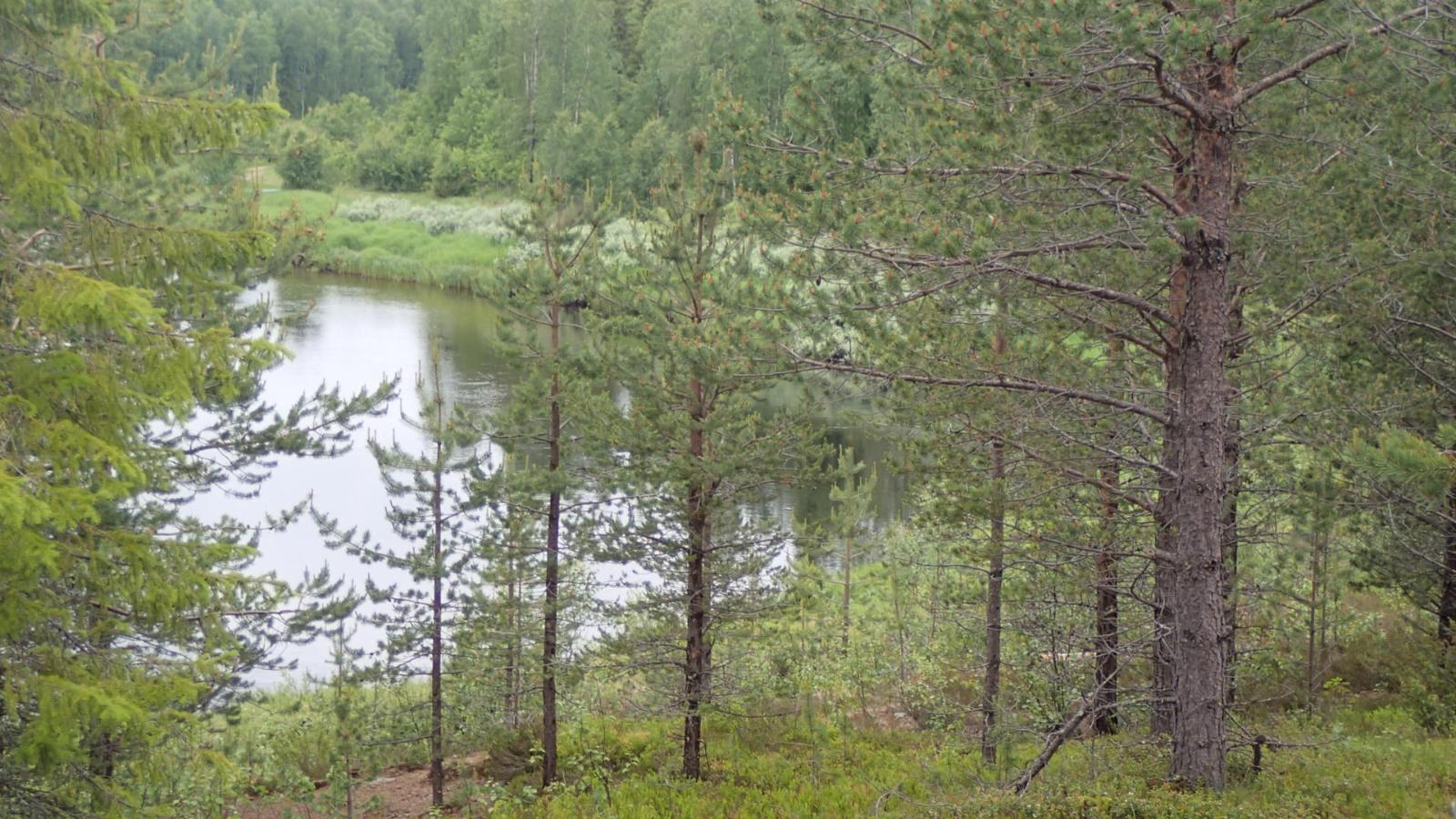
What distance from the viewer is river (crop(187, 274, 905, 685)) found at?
21.7m

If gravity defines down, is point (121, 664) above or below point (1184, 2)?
below

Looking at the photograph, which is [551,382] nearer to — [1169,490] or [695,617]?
[695,617]

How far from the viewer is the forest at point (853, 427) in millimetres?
6363

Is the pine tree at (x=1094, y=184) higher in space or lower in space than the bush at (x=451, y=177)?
lower

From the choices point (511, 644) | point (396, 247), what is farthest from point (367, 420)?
point (396, 247)

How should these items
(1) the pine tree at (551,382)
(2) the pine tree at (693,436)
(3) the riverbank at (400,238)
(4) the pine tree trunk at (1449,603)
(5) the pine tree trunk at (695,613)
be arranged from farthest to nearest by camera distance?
(3) the riverbank at (400,238), (1) the pine tree at (551,382), (5) the pine tree trunk at (695,613), (2) the pine tree at (693,436), (4) the pine tree trunk at (1449,603)

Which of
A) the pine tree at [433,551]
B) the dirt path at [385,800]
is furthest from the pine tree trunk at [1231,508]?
the dirt path at [385,800]

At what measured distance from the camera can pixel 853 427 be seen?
12.3 m

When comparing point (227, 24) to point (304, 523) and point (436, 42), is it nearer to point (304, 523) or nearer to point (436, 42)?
point (436, 42)

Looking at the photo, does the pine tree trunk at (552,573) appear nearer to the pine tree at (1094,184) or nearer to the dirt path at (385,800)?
the dirt path at (385,800)

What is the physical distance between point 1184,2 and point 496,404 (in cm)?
2086

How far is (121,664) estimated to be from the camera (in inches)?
259

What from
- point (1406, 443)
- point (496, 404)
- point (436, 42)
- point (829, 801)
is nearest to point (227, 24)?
point (436, 42)

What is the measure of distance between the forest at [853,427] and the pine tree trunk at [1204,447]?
0.03m
